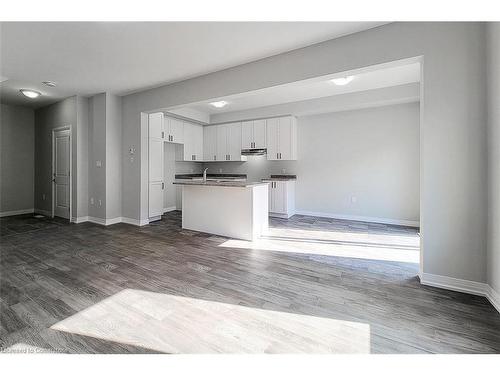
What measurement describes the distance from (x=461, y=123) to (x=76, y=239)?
5.36 meters

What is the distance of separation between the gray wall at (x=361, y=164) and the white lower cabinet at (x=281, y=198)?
→ 397 mm

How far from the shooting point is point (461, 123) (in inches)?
82.8

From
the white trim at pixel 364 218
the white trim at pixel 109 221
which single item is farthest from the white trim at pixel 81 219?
the white trim at pixel 364 218

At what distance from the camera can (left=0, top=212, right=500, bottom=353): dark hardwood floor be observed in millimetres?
1470

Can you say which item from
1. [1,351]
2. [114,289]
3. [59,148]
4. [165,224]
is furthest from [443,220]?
[59,148]

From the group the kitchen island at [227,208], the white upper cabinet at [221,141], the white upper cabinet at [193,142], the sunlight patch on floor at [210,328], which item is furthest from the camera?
the white upper cabinet at [221,141]

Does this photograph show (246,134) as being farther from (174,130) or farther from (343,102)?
(343,102)

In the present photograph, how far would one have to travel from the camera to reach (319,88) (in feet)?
14.9

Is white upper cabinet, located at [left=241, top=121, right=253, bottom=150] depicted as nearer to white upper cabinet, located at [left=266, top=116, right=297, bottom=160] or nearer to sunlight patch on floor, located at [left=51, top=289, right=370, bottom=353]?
white upper cabinet, located at [left=266, top=116, right=297, bottom=160]

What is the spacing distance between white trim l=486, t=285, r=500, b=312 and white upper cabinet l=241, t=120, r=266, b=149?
487cm

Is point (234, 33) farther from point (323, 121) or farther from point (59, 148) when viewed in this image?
point (59, 148)

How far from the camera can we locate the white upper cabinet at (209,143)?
22.6 feet

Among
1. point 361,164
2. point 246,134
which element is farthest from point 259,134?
point 361,164

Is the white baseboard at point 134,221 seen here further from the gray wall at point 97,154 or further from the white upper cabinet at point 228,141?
the white upper cabinet at point 228,141
